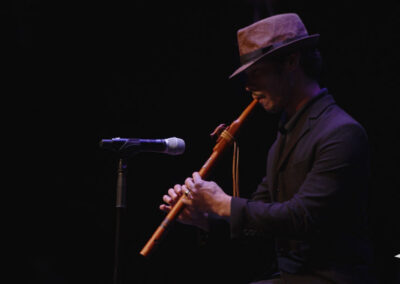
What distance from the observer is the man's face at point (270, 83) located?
2078mm

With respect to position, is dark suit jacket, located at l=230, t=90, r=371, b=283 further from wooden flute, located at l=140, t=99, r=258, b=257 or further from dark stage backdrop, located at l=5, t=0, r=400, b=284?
dark stage backdrop, located at l=5, t=0, r=400, b=284

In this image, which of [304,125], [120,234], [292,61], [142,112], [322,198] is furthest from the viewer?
[142,112]

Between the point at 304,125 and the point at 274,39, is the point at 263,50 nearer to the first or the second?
the point at 274,39

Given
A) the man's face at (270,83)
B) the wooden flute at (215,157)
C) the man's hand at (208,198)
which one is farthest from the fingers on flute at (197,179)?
the man's face at (270,83)

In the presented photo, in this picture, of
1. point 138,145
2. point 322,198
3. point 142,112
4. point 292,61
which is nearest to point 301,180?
point 322,198

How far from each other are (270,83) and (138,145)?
752 millimetres

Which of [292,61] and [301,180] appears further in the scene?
[292,61]

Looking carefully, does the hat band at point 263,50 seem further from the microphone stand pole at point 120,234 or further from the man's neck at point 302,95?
the microphone stand pole at point 120,234

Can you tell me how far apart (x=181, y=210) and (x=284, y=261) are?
0.56 metres

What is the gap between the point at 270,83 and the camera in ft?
6.85

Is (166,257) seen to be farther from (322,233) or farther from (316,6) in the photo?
(316,6)

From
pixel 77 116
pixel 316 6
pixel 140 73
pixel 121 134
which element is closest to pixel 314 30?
pixel 316 6

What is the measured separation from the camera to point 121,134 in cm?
326

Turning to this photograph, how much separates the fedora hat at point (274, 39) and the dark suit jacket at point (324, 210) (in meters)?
0.41
